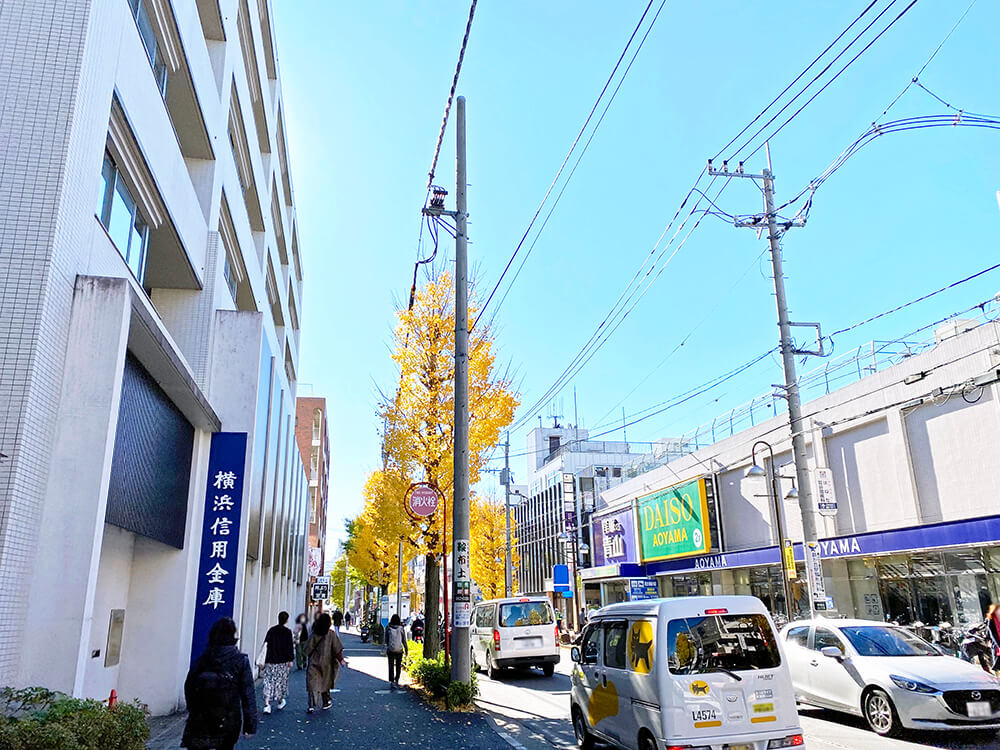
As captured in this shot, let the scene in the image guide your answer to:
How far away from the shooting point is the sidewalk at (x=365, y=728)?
9.38 m

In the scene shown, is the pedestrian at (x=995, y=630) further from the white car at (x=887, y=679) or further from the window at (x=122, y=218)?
the window at (x=122, y=218)

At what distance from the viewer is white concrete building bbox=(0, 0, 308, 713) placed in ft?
22.0

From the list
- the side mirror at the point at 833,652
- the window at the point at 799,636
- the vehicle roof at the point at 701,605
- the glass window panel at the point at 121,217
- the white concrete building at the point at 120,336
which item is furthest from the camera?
the window at the point at 799,636

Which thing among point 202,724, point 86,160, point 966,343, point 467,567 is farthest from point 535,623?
point 86,160

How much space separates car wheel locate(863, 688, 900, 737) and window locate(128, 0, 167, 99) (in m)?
12.9

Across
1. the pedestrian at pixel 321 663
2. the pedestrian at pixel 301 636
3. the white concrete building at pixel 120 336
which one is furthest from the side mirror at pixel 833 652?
the pedestrian at pixel 301 636

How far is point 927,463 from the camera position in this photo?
1642 centimetres

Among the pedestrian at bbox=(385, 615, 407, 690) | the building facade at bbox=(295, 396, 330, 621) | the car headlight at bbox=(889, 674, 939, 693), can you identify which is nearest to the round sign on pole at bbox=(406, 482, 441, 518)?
the pedestrian at bbox=(385, 615, 407, 690)

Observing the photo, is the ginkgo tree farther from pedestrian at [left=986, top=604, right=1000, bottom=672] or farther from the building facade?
the building facade

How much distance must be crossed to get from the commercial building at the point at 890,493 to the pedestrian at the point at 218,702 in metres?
12.9

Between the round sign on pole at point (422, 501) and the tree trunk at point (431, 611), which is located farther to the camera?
the tree trunk at point (431, 611)

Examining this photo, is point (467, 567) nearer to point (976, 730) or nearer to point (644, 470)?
point (976, 730)

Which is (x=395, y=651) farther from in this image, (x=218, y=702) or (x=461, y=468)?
(x=218, y=702)

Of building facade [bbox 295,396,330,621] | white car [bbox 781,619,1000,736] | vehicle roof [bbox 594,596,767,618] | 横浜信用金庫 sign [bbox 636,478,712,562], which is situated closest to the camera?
vehicle roof [bbox 594,596,767,618]
